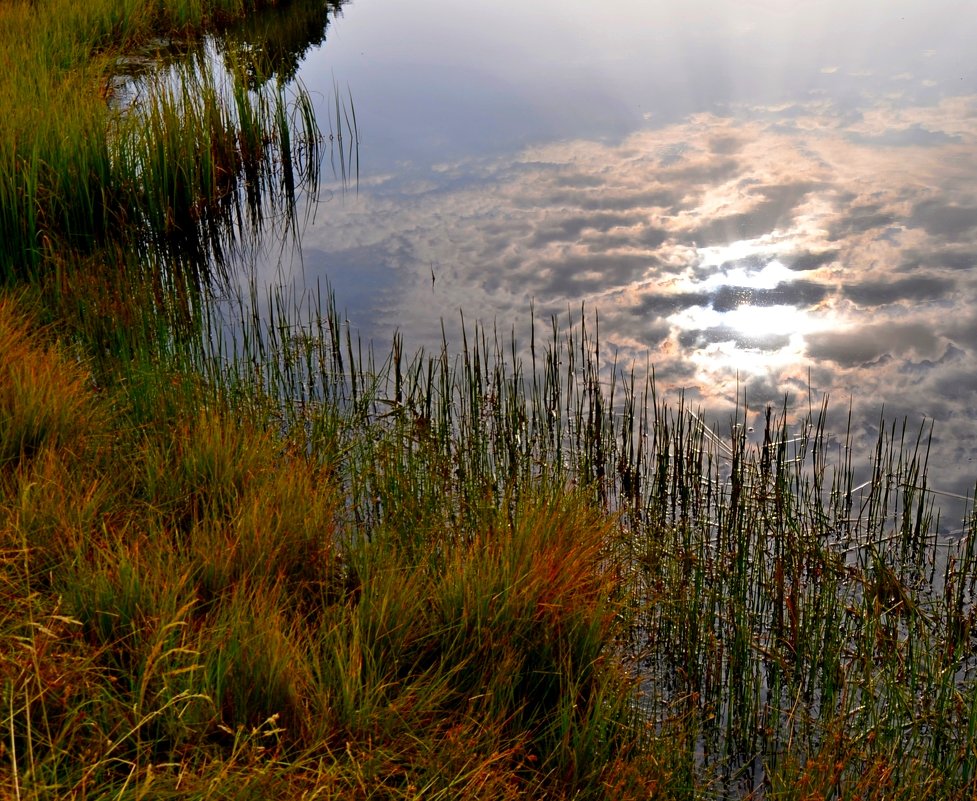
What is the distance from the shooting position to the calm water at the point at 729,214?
5957 mm

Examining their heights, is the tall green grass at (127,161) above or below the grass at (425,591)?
above

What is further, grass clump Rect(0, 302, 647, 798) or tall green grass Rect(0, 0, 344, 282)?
tall green grass Rect(0, 0, 344, 282)

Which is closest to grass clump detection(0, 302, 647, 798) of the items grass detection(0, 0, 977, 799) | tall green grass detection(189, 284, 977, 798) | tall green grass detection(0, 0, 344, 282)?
grass detection(0, 0, 977, 799)

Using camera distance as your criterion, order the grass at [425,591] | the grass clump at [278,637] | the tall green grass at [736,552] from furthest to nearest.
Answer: the tall green grass at [736,552] < the grass at [425,591] < the grass clump at [278,637]

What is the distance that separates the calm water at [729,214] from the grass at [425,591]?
63 cm

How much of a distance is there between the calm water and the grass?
0.63 meters

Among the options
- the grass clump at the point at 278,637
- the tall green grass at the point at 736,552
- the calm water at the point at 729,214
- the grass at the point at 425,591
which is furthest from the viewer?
the calm water at the point at 729,214

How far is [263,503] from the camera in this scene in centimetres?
339

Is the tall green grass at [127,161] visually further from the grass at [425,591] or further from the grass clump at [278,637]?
the grass clump at [278,637]

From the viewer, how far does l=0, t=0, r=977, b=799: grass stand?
2.40 metres

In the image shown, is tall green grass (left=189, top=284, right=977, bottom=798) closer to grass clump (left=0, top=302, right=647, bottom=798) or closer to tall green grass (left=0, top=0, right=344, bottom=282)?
grass clump (left=0, top=302, right=647, bottom=798)

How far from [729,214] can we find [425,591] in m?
6.09

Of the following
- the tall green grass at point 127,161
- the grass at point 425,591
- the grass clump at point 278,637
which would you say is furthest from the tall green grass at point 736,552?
the tall green grass at point 127,161

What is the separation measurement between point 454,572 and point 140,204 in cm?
554
